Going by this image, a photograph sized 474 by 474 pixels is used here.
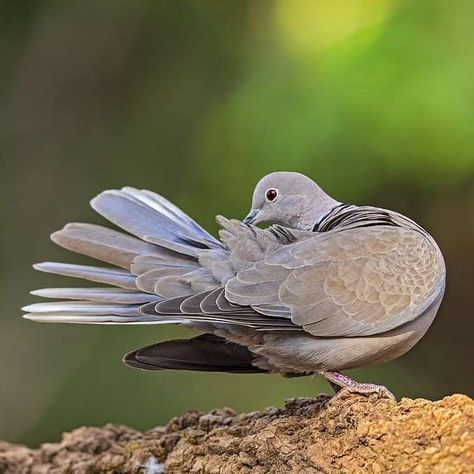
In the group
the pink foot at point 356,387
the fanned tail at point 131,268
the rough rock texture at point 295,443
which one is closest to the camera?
the rough rock texture at point 295,443

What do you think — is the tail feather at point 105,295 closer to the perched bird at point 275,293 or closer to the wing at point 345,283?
the perched bird at point 275,293

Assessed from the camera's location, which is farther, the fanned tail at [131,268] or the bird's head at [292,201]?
the bird's head at [292,201]

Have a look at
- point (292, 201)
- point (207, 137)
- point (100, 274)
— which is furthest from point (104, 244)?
point (207, 137)

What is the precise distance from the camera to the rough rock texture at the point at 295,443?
133 centimetres

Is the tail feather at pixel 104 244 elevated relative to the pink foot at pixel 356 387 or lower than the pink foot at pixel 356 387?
elevated

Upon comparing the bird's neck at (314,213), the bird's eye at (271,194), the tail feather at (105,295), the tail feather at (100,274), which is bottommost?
the tail feather at (105,295)

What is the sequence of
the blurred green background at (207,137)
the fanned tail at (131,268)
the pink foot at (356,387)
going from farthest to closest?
the blurred green background at (207,137) → the fanned tail at (131,268) → the pink foot at (356,387)

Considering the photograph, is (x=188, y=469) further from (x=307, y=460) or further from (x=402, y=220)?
(x=402, y=220)

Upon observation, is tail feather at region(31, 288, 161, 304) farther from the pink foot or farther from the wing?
the pink foot

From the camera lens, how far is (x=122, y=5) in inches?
137

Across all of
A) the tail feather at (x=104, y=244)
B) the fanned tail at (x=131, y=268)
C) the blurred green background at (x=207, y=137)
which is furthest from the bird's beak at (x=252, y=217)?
the blurred green background at (x=207, y=137)

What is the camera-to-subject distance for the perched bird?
1.58m

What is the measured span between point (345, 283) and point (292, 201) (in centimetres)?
37

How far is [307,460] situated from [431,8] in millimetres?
1883
